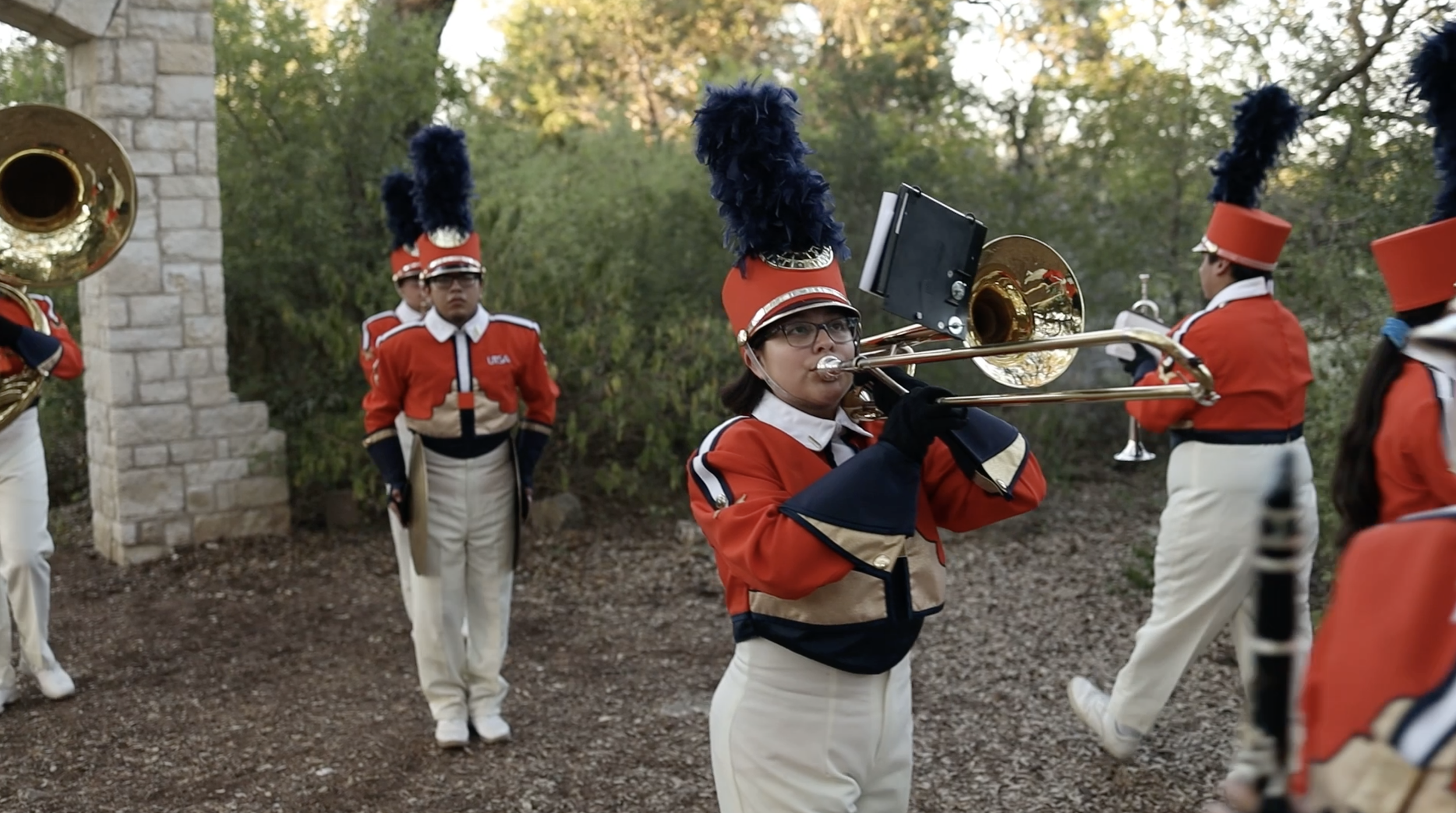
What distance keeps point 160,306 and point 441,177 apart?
331 centimetres

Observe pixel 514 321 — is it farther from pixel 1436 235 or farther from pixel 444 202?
pixel 1436 235

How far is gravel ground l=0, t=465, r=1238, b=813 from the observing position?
4.72m

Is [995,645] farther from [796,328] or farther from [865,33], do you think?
[865,33]

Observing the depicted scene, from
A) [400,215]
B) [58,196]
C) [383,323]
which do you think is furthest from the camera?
[400,215]

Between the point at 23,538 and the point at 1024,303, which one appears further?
the point at 23,538

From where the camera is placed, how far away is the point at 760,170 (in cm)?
264

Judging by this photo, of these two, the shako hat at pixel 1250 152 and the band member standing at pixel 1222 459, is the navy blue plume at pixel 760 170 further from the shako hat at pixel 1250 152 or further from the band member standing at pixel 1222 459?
the shako hat at pixel 1250 152

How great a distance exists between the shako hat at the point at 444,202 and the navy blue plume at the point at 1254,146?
2958 millimetres

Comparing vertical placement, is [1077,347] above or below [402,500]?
above

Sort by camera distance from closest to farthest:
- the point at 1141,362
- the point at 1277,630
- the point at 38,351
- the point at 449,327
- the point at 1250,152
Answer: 1. the point at 1277,630
2. the point at 1141,362
3. the point at 1250,152
4. the point at 38,351
5. the point at 449,327

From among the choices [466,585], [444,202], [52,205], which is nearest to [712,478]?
[466,585]

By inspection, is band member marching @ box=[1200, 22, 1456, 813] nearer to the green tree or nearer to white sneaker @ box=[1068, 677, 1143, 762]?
white sneaker @ box=[1068, 677, 1143, 762]

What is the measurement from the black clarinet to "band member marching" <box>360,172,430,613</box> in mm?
4613

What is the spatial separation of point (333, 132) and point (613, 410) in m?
2.80
